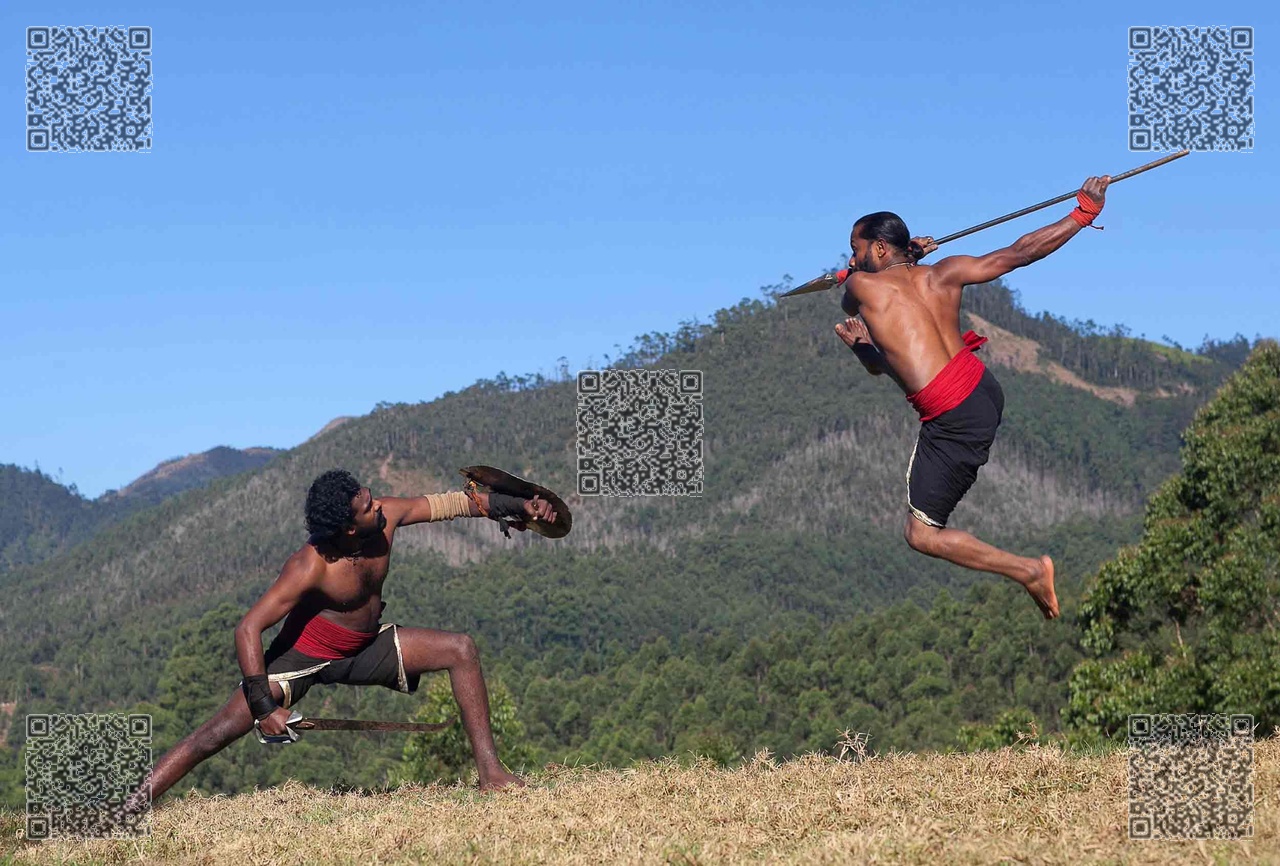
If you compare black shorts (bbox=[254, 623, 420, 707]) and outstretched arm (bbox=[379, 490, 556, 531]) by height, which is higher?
outstretched arm (bbox=[379, 490, 556, 531])

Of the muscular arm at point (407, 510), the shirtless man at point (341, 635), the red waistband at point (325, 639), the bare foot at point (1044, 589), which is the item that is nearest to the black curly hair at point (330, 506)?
the shirtless man at point (341, 635)

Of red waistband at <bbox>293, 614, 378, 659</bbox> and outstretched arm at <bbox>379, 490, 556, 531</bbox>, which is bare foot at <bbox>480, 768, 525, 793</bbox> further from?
outstretched arm at <bbox>379, 490, 556, 531</bbox>

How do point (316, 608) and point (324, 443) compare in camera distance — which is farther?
point (324, 443)

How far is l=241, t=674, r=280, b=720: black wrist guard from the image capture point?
7613mm

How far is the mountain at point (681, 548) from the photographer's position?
7481 centimetres

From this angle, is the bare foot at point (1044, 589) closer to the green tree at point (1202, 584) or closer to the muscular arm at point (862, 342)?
the muscular arm at point (862, 342)

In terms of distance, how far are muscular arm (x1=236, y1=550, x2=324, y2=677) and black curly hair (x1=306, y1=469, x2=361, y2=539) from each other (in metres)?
0.18

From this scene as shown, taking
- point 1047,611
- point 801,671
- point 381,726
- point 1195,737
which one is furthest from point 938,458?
point 801,671

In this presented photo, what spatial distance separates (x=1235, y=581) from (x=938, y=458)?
664 inches

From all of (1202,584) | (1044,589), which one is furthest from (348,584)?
(1202,584)

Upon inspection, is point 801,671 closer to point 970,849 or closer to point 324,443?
point 970,849

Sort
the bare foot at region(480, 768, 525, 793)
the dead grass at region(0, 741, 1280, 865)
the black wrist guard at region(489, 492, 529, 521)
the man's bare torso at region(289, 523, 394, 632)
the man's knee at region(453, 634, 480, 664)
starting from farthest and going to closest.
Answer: the black wrist guard at region(489, 492, 529, 521), the man's knee at region(453, 634, 480, 664), the bare foot at region(480, 768, 525, 793), the man's bare torso at region(289, 523, 394, 632), the dead grass at region(0, 741, 1280, 865)

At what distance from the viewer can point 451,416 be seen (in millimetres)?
169750

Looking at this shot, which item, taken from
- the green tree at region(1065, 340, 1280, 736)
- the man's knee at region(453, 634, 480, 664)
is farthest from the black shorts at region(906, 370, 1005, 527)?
the green tree at region(1065, 340, 1280, 736)
